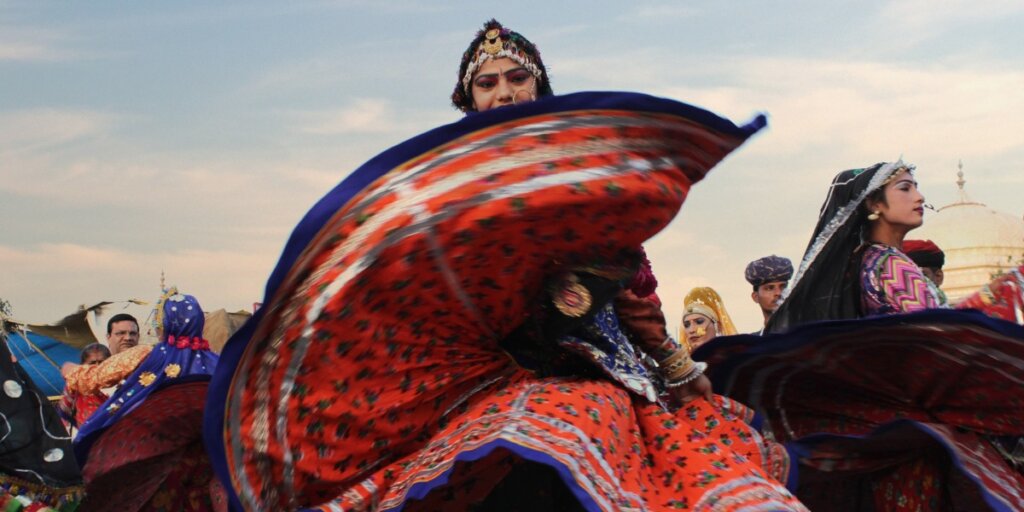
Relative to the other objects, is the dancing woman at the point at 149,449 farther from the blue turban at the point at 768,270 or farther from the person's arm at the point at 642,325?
the blue turban at the point at 768,270

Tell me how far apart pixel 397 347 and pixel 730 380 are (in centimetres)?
194

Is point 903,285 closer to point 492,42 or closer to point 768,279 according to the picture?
point 492,42

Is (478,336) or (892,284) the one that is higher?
(892,284)

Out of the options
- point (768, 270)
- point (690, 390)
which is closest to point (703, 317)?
point (768, 270)

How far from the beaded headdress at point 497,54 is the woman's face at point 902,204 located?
6.16 ft

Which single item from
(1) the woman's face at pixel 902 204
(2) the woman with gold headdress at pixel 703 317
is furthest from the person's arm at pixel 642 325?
(2) the woman with gold headdress at pixel 703 317

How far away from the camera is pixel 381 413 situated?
3.64m

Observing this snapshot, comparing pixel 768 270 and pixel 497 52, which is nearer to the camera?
pixel 497 52

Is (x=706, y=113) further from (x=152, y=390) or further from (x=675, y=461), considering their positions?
(x=152, y=390)

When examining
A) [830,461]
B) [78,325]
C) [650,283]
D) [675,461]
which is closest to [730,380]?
[830,461]

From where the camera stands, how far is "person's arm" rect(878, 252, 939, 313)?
5.14 metres

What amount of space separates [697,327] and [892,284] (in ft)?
15.1

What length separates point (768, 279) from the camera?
8086 mm

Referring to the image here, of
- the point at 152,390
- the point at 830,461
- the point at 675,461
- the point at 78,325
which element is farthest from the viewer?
the point at 78,325
